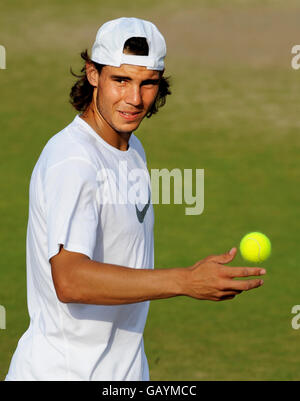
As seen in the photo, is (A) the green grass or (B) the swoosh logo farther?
(A) the green grass

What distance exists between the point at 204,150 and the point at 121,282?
52.0 ft

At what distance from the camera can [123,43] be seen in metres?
4.76

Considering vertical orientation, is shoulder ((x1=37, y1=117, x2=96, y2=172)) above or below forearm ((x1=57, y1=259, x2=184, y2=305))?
above

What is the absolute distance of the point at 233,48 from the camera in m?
28.0

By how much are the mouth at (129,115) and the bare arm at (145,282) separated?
3.25ft

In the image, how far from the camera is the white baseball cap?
4.74 meters
